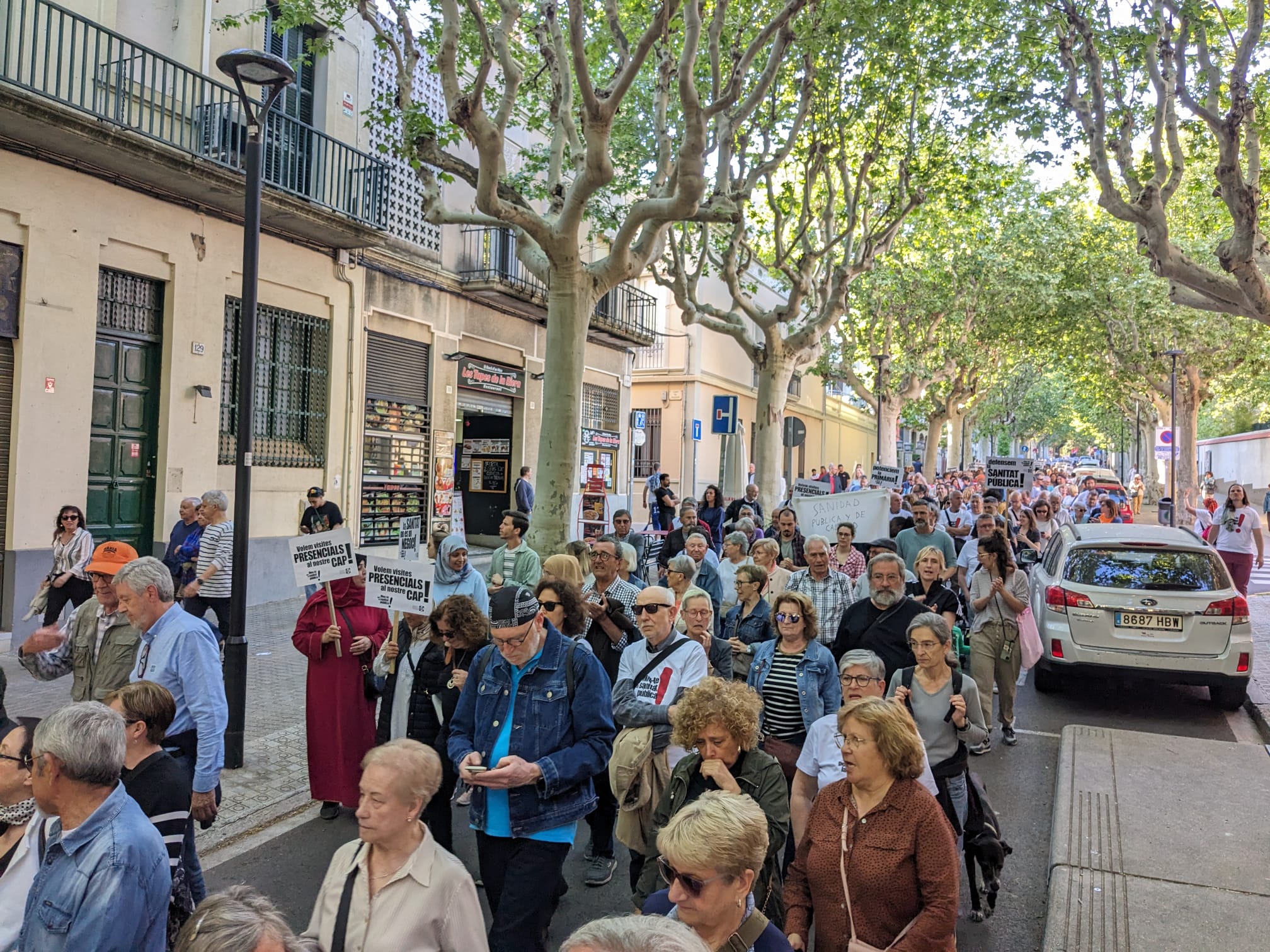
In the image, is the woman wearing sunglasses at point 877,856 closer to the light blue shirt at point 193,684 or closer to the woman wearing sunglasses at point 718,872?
the woman wearing sunglasses at point 718,872

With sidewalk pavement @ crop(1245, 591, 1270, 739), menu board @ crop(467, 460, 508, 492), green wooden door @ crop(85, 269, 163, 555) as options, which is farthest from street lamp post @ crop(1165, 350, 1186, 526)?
green wooden door @ crop(85, 269, 163, 555)

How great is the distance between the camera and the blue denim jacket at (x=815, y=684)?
4.80 metres

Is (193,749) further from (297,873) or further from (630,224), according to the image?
(630,224)

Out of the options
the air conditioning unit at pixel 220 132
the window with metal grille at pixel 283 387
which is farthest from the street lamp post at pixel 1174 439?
the air conditioning unit at pixel 220 132

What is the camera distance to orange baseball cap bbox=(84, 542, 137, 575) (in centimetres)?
480

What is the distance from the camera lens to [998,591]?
7883 mm

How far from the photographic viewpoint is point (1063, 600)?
8.97 m

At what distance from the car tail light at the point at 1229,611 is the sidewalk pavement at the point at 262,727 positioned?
771 cm

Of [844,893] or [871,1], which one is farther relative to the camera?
[871,1]

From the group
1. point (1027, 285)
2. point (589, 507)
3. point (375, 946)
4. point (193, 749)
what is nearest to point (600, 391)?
point (589, 507)

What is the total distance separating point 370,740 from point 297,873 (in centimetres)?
99

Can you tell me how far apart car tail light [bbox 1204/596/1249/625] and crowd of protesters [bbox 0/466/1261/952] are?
3.22 meters

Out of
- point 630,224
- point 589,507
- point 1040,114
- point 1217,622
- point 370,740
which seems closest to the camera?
point 370,740

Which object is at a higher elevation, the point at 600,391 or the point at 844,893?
the point at 600,391
